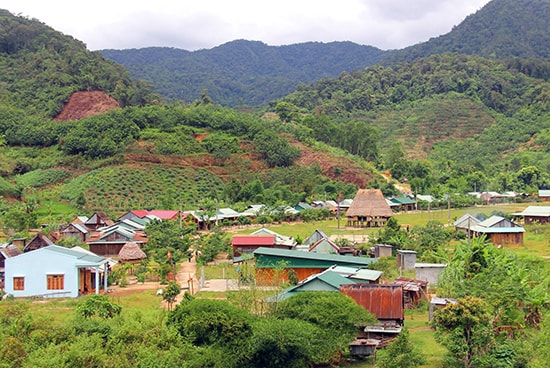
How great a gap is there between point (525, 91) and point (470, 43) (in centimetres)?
7070

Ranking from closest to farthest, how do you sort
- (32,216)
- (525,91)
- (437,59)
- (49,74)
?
1. (32,216)
2. (49,74)
3. (525,91)
4. (437,59)

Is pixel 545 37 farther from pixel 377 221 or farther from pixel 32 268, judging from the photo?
pixel 32 268

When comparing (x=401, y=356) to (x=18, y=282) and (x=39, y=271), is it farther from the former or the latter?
(x=18, y=282)

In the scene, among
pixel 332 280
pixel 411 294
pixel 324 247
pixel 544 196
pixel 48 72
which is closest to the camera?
pixel 332 280

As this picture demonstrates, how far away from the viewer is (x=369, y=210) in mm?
48500

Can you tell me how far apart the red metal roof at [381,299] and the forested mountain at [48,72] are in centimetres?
6481

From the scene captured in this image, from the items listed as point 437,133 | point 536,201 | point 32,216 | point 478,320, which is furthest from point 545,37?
point 478,320

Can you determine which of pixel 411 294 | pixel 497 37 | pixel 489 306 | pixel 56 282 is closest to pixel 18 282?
pixel 56 282

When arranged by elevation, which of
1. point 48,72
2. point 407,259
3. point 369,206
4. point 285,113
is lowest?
point 407,259

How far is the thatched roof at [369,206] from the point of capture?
48500 millimetres

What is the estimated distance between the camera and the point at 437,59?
4958 inches

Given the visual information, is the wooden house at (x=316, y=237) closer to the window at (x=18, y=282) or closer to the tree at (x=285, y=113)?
the window at (x=18, y=282)

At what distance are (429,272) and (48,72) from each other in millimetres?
68735

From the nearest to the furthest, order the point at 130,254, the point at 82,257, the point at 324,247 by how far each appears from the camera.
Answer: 1. the point at 82,257
2. the point at 130,254
3. the point at 324,247
